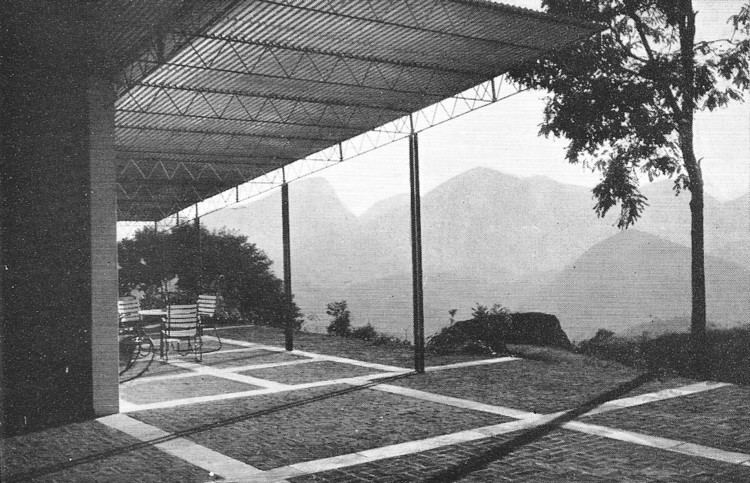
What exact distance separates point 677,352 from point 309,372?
8.33 metres

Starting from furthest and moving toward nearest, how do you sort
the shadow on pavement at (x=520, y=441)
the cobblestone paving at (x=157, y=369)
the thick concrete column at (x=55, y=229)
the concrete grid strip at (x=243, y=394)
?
the cobblestone paving at (x=157, y=369) < the concrete grid strip at (x=243, y=394) < the thick concrete column at (x=55, y=229) < the shadow on pavement at (x=520, y=441)

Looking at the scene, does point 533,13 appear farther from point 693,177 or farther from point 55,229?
point 693,177

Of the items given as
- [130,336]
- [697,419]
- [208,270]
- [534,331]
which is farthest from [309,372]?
Answer: [208,270]

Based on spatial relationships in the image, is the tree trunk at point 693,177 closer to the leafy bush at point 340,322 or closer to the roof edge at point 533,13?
the roof edge at point 533,13

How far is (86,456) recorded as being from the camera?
628 centimetres

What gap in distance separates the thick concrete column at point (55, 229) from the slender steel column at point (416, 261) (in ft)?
15.1

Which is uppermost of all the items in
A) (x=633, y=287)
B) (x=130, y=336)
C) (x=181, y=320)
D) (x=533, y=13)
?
(x=533, y=13)

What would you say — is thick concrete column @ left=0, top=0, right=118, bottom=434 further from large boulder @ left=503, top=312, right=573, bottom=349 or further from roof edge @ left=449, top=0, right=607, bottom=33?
large boulder @ left=503, top=312, right=573, bottom=349

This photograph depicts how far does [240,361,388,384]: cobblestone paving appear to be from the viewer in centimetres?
1070

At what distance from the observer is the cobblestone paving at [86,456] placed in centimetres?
564

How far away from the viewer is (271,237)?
64.2m

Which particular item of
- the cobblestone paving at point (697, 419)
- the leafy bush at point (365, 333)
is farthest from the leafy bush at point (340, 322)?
the cobblestone paving at point (697, 419)

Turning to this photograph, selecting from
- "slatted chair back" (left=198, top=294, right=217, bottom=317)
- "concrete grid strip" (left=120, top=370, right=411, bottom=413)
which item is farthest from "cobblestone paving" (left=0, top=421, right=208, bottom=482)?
"slatted chair back" (left=198, top=294, right=217, bottom=317)

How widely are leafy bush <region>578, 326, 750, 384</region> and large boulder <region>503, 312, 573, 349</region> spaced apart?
78cm
